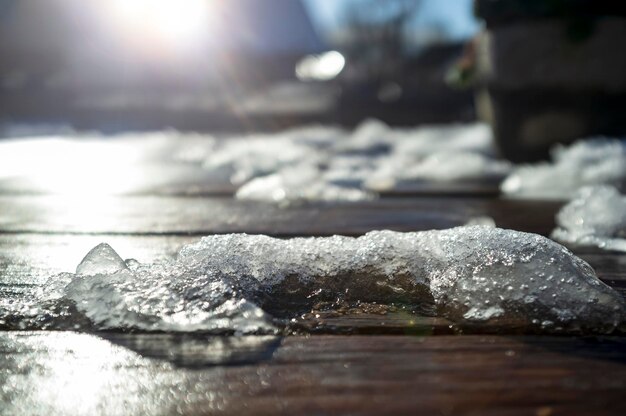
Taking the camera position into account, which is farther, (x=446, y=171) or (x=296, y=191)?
(x=446, y=171)

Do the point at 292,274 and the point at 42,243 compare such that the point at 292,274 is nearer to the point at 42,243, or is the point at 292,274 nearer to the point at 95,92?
the point at 42,243

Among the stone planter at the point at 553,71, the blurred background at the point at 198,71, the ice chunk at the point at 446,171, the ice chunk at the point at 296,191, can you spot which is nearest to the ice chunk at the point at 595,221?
the ice chunk at the point at 296,191

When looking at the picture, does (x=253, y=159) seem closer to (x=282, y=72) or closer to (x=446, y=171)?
(x=446, y=171)

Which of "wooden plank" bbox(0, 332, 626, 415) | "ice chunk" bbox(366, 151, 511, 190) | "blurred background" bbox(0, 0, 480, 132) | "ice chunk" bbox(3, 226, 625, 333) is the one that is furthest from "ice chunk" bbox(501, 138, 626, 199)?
"blurred background" bbox(0, 0, 480, 132)

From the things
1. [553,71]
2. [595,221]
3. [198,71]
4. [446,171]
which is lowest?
[595,221]

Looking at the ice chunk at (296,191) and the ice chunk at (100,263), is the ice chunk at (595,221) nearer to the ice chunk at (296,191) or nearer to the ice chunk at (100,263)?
the ice chunk at (296,191)

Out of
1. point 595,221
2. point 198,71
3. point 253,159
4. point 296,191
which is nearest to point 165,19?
point 198,71

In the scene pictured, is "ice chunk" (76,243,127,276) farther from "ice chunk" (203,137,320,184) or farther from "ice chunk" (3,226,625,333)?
"ice chunk" (203,137,320,184)
